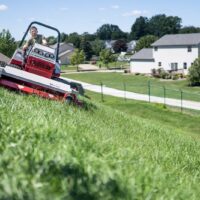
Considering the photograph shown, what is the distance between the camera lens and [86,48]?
118 meters

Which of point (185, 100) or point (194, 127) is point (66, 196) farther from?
point (185, 100)

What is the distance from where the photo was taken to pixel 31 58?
12.4 m

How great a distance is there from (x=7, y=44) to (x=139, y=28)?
132 m

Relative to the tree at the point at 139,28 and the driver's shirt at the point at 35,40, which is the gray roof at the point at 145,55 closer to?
the driver's shirt at the point at 35,40

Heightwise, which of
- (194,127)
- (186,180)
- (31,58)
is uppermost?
(31,58)

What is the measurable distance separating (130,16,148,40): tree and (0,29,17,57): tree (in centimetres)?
12798

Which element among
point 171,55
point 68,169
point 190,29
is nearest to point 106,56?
point 171,55

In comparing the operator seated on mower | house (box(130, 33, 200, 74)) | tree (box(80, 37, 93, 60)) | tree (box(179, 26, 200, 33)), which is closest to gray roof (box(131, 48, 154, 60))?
house (box(130, 33, 200, 74))

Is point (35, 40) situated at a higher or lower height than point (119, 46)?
lower

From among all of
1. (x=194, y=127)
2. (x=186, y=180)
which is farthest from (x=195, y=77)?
(x=186, y=180)

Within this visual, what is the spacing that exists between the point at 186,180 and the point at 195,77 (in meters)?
48.3

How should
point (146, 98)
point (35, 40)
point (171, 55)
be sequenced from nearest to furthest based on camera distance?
point (35, 40) → point (146, 98) → point (171, 55)

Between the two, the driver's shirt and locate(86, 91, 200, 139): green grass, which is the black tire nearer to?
the driver's shirt

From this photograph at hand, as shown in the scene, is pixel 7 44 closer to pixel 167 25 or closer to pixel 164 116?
pixel 164 116
